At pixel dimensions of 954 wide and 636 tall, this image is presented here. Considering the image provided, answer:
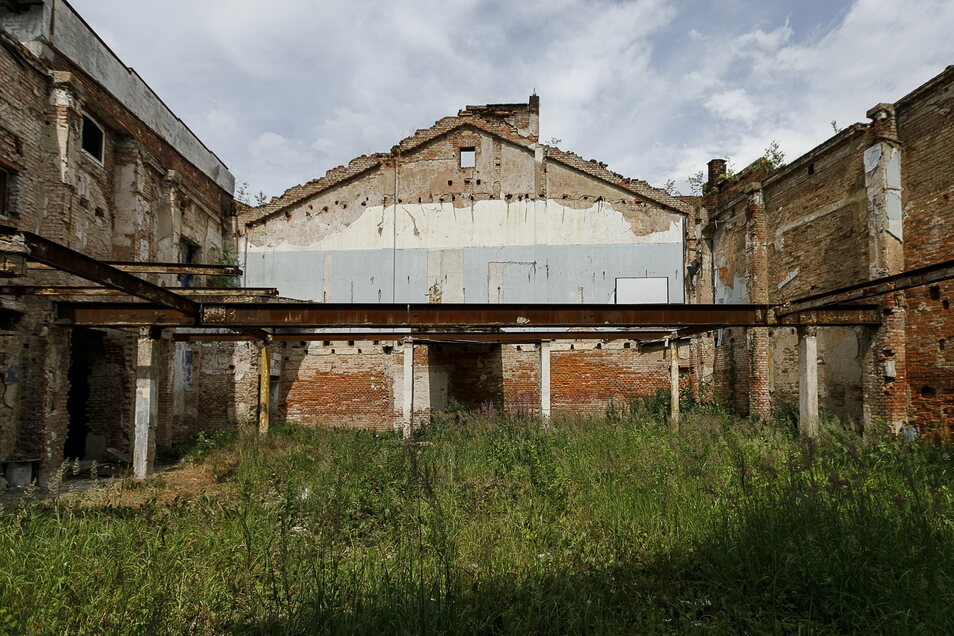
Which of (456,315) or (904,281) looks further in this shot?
(456,315)

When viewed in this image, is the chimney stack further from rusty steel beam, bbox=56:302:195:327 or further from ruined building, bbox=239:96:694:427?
rusty steel beam, bbox=56:302:195:327

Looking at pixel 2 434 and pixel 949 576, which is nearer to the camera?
pixel 949 576

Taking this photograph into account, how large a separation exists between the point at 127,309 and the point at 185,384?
20.5ft

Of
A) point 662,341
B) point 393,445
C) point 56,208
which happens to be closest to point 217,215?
point 56,208

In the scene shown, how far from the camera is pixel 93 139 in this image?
445 inches

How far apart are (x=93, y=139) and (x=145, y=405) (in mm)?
6559

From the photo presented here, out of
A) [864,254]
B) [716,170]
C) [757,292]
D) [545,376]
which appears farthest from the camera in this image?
[716,170]

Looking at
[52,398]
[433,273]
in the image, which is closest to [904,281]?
[433,273]

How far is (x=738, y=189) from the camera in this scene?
47.3 ft

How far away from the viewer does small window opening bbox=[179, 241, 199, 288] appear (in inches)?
572

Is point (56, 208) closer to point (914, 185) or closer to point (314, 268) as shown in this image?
point (314, 268)

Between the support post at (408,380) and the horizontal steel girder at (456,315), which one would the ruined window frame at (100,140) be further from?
the support post at (408,380)

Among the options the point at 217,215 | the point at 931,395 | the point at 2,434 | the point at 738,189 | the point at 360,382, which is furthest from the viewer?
the point at 217,215

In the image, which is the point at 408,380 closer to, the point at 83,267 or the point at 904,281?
the point at 83,267
